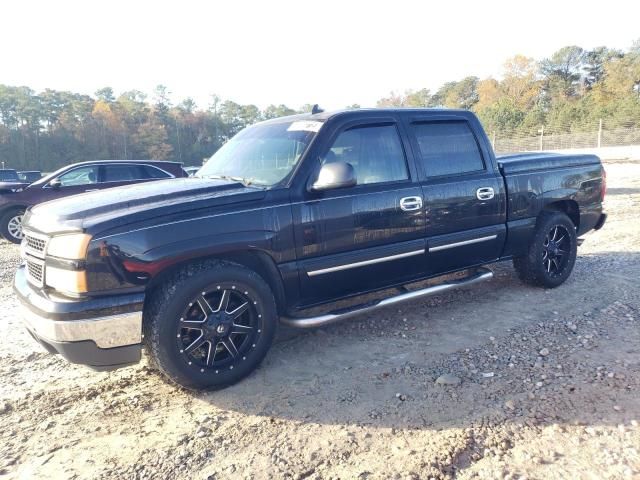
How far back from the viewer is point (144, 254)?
2883mm

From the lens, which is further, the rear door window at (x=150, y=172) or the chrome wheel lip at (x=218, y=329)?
the rear door window at (x=150, y=172)

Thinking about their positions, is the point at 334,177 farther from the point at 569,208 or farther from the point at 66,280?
the point at 569,208

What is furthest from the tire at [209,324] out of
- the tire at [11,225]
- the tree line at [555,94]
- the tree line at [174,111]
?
the tree line at [174,111]

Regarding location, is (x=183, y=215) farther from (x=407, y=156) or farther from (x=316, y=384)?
(x=407, y=156)

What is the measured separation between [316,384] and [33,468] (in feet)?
5.56

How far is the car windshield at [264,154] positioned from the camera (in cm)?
367

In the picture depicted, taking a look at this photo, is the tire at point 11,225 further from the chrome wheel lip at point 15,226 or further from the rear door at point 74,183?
the rear door at point 74,183

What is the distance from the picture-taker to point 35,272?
10.6ft

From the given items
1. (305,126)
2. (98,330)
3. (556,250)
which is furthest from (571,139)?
(98,330)

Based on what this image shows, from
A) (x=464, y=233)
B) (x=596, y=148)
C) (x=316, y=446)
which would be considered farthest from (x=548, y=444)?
(x=596, y=148)

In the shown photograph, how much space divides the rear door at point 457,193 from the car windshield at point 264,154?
3.47 ft

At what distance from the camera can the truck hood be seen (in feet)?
9.59

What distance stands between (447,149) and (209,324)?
8.85 feet

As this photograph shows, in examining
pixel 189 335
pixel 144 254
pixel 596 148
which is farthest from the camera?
pixel 596 148
